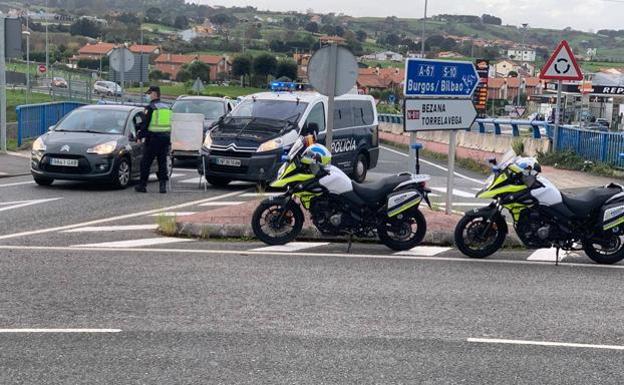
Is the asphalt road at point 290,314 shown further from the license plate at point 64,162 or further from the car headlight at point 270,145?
the car headlight at point 270,145

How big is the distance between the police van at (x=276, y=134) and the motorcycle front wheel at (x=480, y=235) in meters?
6.65

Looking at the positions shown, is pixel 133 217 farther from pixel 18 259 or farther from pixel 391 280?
pixel 391 280

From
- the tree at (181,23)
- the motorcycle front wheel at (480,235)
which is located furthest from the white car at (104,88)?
the tree at (181,23)

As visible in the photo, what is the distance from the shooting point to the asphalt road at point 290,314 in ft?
19.4

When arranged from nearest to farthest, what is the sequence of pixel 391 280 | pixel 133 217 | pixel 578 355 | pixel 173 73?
pixel 578 355 → pixel 391 280 → pixel 133 217 → pixel 173 73

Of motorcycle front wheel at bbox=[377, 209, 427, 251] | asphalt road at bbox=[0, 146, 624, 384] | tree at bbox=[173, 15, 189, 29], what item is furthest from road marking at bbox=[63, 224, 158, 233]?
tree at bbox=[173, 15, 189, 29]

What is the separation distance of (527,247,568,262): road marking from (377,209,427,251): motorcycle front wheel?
4.47 ft

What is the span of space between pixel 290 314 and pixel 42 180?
1040 centimetres

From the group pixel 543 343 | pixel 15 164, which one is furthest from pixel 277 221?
pixel 15 164

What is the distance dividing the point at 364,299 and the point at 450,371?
7.34 feet

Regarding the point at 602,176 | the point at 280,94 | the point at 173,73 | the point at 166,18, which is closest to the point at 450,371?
the point at 280,94

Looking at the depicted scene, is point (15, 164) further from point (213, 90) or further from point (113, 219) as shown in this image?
point (213, 90)

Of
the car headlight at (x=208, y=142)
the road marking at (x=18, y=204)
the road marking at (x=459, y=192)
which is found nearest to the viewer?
the road marking at (x=18, y=204)

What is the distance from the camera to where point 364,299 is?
812cm
